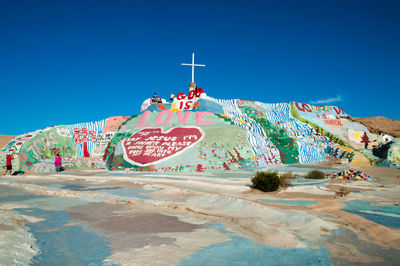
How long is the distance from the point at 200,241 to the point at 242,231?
3.17 ft

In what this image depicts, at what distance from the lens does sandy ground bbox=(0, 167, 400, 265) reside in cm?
376

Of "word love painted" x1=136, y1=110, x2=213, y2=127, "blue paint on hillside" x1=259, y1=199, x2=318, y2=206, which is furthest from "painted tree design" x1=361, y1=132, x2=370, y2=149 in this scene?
"blue paint on hillside" x1=259, y1=199, x2=318, y2=206

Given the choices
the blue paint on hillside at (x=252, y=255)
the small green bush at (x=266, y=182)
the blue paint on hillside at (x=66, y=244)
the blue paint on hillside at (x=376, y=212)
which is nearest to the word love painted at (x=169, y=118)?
the small green bush at (x=266, y=182)

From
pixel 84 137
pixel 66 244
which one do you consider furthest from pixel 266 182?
pixel 84 137

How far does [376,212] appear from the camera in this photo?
6363 mm

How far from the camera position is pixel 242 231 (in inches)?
196

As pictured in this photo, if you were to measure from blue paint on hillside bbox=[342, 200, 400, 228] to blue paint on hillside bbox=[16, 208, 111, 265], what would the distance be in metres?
4.98

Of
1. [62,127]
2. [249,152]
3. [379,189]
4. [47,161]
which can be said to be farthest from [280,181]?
[62,127]

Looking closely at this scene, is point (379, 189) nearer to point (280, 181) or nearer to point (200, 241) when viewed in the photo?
point (280, 181)

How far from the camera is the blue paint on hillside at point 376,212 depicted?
5535 mm

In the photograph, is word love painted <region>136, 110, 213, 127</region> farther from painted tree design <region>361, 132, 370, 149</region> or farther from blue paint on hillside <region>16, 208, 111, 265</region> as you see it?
painted tree design <region>361, 132, 370, 149</region>

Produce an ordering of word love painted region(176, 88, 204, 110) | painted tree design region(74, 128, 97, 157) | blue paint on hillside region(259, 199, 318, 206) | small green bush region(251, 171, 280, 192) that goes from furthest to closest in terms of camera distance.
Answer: word love painted region(176, 88, 204, 110), painted tree design region(74, 128, 97, 157), small green bush region(251, 171, 280, 192), blue paint on hillside region(259, 199, 318, 206)

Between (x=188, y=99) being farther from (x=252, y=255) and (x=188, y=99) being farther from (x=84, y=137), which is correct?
(x=252, y=255)

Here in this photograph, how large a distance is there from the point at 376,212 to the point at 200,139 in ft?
44.0
